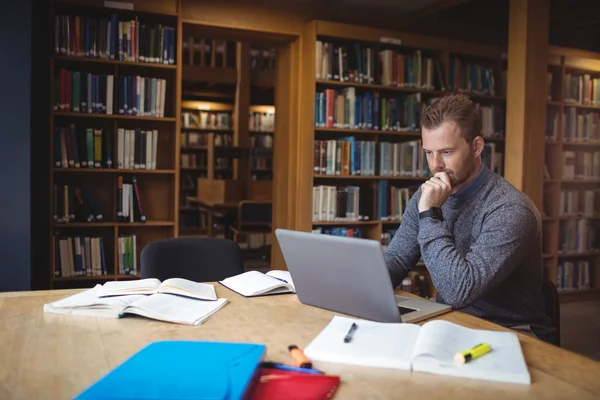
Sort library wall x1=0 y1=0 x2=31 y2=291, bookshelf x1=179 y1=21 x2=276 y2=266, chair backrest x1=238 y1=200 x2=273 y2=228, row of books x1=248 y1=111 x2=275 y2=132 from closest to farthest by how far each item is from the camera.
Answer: library wall x1=0 y1=0 x2=31 y2=291 → chair backrest x1=238 y1=200 x2=273 y2=228 → bookshelf x1=179 y1=21 x2=276 y2=266 → row of books x1=248 y1=111 x2=275 y2=132

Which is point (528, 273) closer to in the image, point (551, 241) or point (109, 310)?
point (109, 310)

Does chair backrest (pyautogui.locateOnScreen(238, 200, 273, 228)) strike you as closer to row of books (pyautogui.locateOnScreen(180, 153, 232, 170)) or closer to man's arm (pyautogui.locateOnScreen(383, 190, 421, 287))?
row of books (pyautogui.locateOnScreen(180, 153, 232, 170))

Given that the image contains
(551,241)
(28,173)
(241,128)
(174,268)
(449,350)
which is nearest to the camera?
(449,350)

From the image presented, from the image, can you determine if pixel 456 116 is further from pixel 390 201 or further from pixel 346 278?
pixel 390 201

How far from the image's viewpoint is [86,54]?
3748mm

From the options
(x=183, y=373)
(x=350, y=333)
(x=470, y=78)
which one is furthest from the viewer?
(x=470, y=78)

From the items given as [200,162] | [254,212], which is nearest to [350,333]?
[254,212]

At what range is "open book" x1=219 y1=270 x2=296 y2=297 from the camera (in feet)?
5.61

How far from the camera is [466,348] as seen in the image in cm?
109

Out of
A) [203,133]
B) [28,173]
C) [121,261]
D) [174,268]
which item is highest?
[203,133]

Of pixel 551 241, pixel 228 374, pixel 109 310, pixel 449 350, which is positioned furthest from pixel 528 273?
pixel 551 241

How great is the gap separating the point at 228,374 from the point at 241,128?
25.6 ft

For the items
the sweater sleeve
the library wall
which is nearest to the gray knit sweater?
the sweater sleeve

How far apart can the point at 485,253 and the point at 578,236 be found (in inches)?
168
